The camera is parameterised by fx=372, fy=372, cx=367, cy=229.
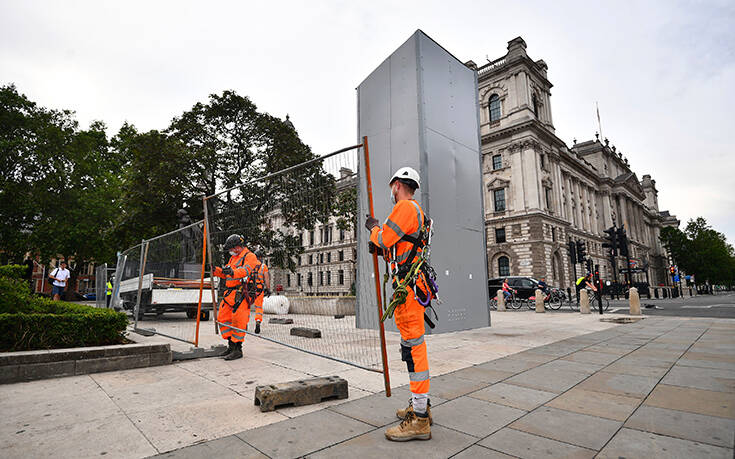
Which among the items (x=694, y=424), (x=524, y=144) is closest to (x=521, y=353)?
(x=694, y=424)

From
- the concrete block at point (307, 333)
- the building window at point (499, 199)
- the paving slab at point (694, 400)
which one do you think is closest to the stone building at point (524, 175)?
the building window at point (499, 199)

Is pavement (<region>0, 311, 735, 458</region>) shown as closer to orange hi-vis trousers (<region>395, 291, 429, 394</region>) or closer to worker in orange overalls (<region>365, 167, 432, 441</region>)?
worker in orange overalls (<region>365, 167, 432, 441</region>)

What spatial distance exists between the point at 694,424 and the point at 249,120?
2365 centimetres

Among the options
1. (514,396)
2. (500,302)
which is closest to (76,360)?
(514,396)

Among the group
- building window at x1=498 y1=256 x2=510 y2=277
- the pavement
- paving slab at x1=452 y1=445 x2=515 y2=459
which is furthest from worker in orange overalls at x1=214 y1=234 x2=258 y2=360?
building window at x1=498 y1=256 x2=510 y2=277

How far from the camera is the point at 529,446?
8.45 feet

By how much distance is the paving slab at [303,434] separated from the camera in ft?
8.46

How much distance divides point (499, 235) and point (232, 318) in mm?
Answer: 42679

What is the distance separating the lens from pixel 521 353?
20.9 ft

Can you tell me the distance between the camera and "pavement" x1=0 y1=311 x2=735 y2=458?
2.59 metres

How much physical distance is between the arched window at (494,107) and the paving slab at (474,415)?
157ft

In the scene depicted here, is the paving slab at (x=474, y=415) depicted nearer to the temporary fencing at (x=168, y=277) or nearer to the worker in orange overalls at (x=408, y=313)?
the worker in orange overalls at (x=408, y=313)

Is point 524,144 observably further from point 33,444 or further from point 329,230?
point 33,444

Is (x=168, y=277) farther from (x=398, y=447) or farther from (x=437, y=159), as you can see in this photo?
(x=398, y=447)
